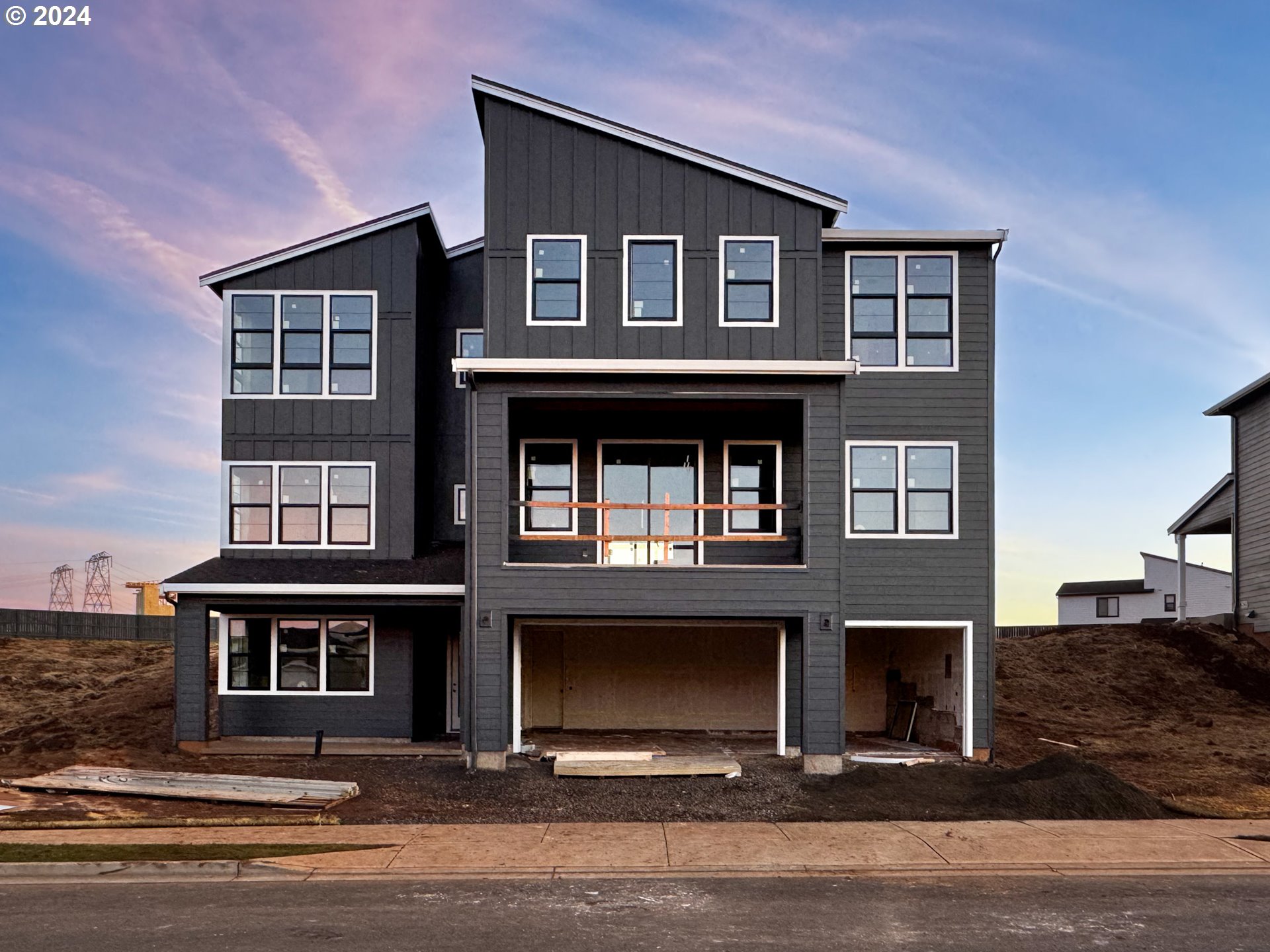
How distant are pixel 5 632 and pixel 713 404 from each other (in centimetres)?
2720

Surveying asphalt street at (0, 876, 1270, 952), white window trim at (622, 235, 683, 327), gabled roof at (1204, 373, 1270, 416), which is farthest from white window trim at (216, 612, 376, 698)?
gabled roof at (1204, 373, 1270, 416)

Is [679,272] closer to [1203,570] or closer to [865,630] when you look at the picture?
[865,630]

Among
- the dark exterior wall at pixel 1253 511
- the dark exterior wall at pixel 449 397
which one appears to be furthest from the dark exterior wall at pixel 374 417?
the dark exterior wall at pixel 1253 511

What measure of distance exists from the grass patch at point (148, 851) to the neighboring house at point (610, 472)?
5245 millimetres

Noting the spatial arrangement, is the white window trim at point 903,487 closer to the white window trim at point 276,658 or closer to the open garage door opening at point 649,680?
the open garage door opening at point 649,680

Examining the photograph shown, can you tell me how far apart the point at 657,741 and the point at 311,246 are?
38.0 feet

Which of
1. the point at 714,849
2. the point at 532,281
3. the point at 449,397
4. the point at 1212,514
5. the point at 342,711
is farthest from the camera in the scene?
the point at 1212,514

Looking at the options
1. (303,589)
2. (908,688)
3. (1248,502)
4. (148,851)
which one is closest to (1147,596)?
(1248,502)

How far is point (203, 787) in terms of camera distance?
15.1 metres

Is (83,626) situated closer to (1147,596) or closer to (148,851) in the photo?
(148,851)

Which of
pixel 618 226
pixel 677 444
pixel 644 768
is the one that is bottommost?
pixel 644 768

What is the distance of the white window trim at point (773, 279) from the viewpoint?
17984mm

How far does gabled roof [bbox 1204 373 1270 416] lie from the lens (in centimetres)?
3106

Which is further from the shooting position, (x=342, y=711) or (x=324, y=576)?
(x=342, y=711)
